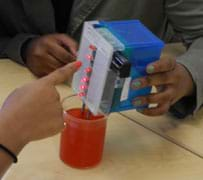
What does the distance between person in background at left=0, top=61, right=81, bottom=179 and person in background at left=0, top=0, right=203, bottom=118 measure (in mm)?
206

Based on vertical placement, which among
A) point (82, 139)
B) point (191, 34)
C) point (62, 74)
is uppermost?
point (62, 74)

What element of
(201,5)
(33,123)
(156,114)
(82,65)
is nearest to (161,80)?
(156,114)

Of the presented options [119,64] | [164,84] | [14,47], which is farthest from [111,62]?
[14,47]

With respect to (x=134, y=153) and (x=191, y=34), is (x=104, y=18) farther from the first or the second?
(x=134, y=153)

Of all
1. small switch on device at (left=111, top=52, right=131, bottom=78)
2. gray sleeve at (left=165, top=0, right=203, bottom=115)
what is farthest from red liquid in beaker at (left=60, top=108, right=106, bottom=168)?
gray sleeve at (left=165, top=0, right=203, bottom=115)

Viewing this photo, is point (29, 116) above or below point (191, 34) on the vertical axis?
above

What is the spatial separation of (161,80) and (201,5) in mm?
428

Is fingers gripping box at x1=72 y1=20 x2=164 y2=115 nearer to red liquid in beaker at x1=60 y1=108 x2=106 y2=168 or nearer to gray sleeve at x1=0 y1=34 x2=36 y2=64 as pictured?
red liquid in beaker at x1=60 y1=108 x2=106 y2=168

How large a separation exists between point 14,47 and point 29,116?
0.52 m

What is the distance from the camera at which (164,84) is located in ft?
3.55

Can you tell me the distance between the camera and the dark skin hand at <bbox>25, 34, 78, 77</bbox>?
1235 millimetres

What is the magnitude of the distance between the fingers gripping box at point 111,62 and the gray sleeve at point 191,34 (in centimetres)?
28

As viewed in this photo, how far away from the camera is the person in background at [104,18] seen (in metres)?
1.12

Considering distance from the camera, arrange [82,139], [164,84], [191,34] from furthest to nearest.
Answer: [191,34]
[164,84]
[82,139]
